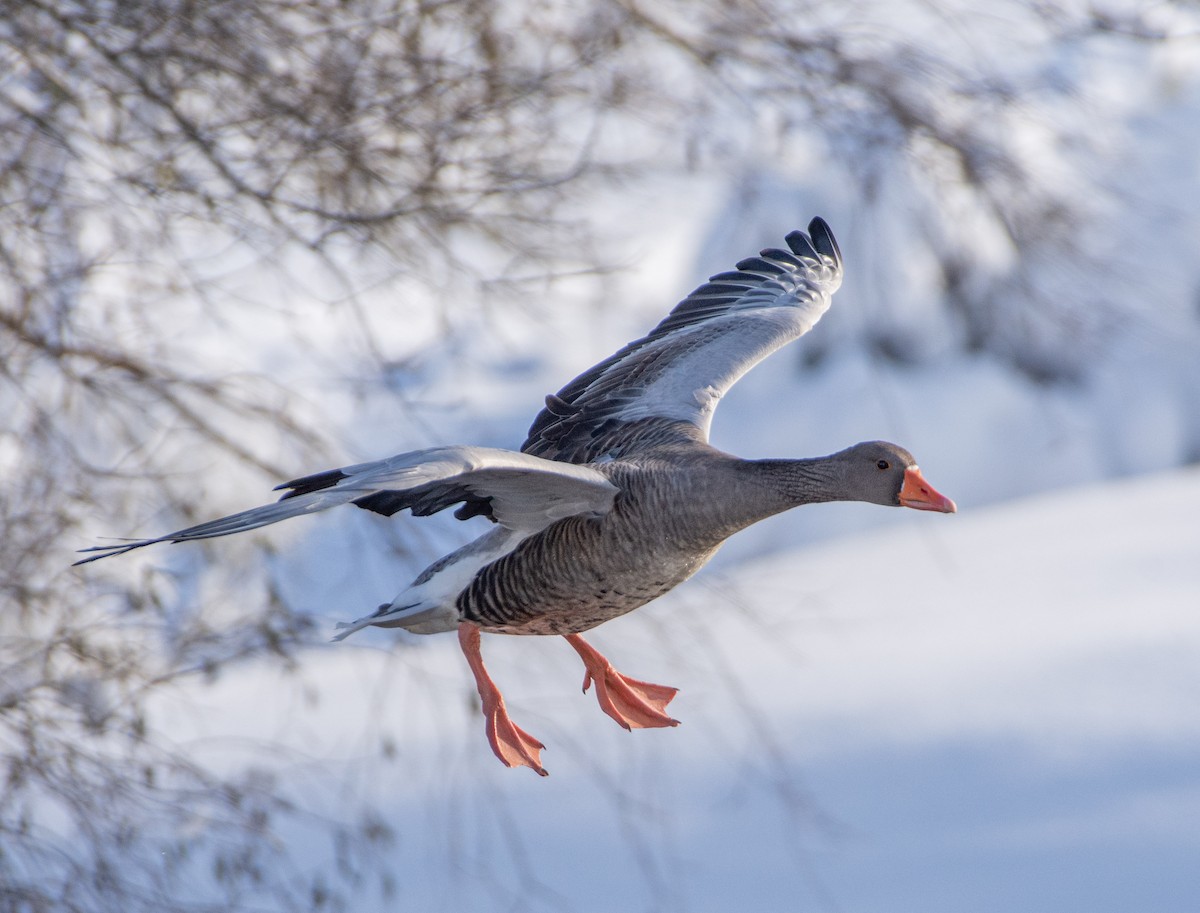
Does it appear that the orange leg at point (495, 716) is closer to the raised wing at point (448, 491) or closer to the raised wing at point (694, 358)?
the raised wing at point (448, 491)

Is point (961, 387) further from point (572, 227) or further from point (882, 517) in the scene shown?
point (572, 227)

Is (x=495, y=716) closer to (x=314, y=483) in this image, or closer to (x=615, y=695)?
(x=615, y=695)

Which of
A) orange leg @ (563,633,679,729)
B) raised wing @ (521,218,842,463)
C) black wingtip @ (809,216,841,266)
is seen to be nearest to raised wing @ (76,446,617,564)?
raised wing @ (521,218,842,463)

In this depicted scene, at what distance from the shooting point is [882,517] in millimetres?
19422

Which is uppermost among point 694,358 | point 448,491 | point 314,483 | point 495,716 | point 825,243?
point 825,243

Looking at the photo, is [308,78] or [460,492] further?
[308,78]

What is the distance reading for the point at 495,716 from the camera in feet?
13.6

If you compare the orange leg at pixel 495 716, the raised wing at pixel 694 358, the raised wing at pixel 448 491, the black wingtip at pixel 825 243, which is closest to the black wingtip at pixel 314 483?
the raised wing at pixel 448 491

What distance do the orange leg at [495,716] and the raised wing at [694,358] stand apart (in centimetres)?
61

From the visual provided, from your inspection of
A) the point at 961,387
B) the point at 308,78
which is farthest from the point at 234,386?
the point at 961,387

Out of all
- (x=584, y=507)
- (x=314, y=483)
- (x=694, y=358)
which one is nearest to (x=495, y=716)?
(x=584, y=507)

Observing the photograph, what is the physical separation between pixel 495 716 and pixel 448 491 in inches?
28.8

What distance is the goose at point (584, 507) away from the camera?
11.0 ft

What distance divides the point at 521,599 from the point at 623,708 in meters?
0.82
